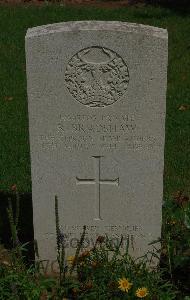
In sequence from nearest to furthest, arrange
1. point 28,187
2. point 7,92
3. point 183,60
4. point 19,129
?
point 28,187 → point 19,129 → point 7,92 → point 183,60

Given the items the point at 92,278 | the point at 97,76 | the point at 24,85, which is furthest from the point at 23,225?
the point at 24,85

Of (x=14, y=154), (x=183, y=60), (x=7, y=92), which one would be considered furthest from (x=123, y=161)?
(x=183, y=60)

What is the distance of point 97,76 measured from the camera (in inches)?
169

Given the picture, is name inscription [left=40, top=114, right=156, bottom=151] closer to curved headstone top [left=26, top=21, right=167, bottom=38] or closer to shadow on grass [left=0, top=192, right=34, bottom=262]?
curved headstone top [left=26, top=21, right=167, bottom=38]

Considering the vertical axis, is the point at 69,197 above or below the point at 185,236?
above

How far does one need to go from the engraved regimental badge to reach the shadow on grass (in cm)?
147

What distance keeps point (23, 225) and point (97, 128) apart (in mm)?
1514

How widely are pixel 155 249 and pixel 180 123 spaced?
2.95 meters

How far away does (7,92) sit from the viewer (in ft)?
27.9

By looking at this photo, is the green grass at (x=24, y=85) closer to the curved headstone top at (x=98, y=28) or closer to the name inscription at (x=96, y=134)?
the name inscription at (x=96, y=134)

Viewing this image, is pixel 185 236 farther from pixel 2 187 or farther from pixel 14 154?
pixel 14 154

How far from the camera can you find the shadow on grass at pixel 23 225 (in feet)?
17.4

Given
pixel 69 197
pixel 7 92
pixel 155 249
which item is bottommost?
pixel 155 249

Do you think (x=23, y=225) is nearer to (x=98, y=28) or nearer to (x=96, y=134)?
(x=96, y=134)
